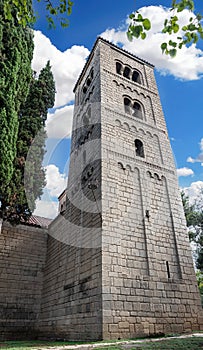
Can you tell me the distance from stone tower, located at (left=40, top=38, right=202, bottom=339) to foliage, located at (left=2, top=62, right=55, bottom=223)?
1749 millimetres

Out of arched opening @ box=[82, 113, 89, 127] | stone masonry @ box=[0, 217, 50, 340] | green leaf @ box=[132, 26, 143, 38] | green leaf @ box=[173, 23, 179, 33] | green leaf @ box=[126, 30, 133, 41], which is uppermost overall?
arched opening @ box=[82, 113, 89, 127]

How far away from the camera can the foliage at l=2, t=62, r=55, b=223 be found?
981 cm

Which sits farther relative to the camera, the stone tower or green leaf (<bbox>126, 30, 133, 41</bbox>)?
the stone tower

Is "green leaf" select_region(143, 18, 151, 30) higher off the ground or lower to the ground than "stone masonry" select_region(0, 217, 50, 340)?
higher

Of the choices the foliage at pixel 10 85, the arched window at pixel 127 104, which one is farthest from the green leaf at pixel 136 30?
the arched window at pixel 127 104

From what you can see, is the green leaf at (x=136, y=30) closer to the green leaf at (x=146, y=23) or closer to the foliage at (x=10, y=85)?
the green leaf at (x=146, y=23)

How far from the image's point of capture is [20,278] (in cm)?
1070

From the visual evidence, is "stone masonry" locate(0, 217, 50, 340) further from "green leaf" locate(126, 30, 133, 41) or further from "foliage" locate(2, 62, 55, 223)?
"green leaf" locate(126, 30, 133, 41)

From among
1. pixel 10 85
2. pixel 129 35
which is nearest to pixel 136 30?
pixel 129 35

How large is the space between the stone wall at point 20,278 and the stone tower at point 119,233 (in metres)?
0.68

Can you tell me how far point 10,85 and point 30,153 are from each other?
3.43 metres

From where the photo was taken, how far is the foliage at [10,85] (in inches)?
324

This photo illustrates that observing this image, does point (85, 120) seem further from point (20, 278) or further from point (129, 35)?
point (129, 35)

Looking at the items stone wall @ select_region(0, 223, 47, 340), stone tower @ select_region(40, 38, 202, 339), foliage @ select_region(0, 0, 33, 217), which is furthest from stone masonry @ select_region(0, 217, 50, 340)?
foliage @ select_region(0, 0, 33, 217)
